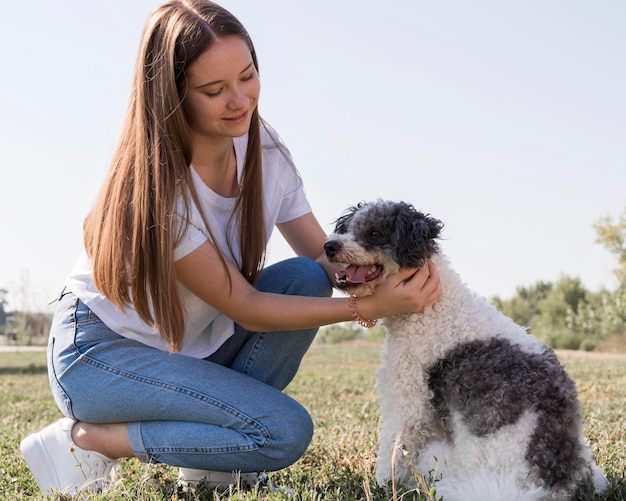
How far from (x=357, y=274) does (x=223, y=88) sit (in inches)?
43.4

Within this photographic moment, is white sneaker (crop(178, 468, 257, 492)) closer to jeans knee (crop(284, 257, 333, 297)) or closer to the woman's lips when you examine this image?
jeans knee (crop(284, 257, 333, 297))

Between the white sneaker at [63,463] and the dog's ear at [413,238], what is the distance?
6.09 ft

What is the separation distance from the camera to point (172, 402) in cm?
360

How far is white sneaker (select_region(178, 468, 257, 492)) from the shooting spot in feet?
12.4

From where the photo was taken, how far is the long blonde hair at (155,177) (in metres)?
3.44

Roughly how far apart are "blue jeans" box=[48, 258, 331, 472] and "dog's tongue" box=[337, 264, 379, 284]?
72cm

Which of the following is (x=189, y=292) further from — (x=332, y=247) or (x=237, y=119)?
(x=237, y=119)

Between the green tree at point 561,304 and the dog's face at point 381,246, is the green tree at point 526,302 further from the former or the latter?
the dog's face at point 381,246

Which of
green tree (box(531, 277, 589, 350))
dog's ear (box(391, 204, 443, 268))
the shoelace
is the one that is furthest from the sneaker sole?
green tree (box(531, 277, 589, 350))

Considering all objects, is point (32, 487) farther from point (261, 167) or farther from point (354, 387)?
point (354, 387)

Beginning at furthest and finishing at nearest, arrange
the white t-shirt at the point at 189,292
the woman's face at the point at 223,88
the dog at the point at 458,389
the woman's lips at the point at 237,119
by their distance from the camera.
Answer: the white t-shirt at the point at 189,292 < the woman's lips at the point at 237,119 < the woman's face at the point at 223,88 < the dog at the point at 458,389

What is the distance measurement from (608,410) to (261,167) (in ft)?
13.2

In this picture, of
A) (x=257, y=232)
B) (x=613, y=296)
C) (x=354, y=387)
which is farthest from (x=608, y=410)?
(x=613, y=296)

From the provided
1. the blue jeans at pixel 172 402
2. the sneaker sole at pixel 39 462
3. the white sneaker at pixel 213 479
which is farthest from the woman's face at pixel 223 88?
the sneaker sole at pixel 39 462
